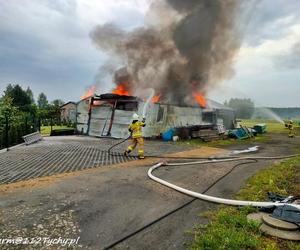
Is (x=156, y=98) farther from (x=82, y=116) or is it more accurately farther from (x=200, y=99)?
(x=82, y=116)

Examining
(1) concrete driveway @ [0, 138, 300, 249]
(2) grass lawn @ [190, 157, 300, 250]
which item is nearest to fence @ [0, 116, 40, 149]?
(1) concrete driveway @ [0, 138, 300, 249]

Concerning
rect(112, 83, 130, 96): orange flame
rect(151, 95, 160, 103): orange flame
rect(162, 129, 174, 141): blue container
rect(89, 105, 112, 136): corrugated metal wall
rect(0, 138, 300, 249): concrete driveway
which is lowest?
rect(0, 138, 300, 249): concrete driveway

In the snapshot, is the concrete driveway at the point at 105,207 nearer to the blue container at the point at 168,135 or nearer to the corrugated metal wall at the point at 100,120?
the blue container at the point at 168,135

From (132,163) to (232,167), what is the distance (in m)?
3.11

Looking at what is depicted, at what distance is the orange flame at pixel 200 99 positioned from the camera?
22.6m

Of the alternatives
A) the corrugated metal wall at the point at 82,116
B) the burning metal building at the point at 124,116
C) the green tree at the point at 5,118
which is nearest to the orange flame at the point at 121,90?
the burning metal building at the point at 124,116

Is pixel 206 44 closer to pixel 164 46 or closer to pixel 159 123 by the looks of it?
pixel 164 46

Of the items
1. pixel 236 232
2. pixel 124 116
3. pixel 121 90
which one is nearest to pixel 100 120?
pixel 124 116

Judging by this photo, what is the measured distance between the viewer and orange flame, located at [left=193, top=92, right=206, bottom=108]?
74.1 ft

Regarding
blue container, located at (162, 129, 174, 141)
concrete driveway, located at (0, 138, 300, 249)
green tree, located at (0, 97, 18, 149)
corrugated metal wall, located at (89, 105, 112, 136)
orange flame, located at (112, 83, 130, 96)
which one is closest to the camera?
concrete driveway, located at (0, 138, 300, 249)

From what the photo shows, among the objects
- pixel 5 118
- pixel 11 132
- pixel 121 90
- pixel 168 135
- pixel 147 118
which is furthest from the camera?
pixel 121 90

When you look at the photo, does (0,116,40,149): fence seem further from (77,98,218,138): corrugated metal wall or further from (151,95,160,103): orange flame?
(151,95,160,103): orange flame

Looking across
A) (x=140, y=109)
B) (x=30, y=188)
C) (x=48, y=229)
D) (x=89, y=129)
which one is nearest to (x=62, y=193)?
(x=30, y=188)

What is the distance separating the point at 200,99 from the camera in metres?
23.1
